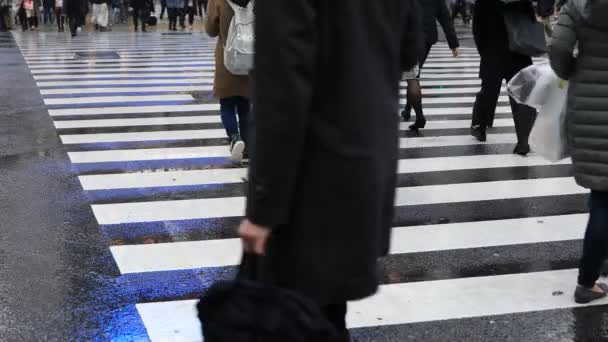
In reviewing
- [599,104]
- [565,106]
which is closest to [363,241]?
[599,104]

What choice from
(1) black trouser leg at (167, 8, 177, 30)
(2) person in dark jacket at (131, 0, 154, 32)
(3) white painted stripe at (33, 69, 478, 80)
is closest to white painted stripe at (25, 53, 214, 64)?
(3) white painted stripe at (33, 69, 478, 80)

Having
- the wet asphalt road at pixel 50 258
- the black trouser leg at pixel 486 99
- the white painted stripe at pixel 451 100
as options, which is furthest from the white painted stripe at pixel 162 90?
Answer: the wet asphalt road at pixel 50 258

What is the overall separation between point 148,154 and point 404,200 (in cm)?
293

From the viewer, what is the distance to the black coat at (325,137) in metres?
2.12

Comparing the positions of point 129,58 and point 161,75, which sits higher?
point 161,75

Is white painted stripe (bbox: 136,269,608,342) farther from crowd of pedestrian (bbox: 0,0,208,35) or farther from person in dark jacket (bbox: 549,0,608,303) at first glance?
crowd of pedestrian (bbox: 0,0,208,35)

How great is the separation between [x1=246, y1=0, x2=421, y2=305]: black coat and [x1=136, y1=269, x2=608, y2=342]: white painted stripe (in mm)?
1662

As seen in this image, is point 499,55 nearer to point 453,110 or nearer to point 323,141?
point 453,110

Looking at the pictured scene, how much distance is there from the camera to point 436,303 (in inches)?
168

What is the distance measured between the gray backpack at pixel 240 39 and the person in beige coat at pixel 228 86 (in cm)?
21

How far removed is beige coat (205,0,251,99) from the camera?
6.80 meters

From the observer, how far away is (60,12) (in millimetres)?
27812

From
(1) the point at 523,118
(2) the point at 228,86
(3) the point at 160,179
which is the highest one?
(2) the point at 228,86

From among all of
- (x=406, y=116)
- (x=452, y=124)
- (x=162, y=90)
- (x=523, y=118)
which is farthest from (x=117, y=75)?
(x=523, y=118)
